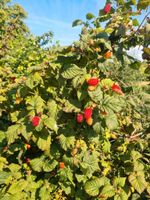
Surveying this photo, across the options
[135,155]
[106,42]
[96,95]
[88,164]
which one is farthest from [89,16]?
[135,155]

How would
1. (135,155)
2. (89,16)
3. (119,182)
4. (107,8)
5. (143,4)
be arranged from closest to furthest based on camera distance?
(143,4) < (107,8) < (89,16) < (119,182) < (135,155)

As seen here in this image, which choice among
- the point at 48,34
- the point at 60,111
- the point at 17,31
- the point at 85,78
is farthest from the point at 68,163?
the point at 17,31

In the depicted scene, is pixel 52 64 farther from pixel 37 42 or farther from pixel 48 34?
pixel 48 34

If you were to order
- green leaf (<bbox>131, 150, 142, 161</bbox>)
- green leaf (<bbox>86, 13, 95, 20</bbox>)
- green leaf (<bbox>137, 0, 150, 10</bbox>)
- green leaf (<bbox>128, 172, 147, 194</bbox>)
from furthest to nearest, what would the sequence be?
green leaf (<bbox>131, 150, 142, 161</bbox>)
green leaf (<bbox>128, 172, 147, 194</bbox>)
green leaf (<bbox>86, 13, 95, 20</bbox>)
green leaf (<bbox>137, 0, 150, 10</bbox>)

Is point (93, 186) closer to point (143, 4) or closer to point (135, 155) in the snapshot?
point (135, 155)

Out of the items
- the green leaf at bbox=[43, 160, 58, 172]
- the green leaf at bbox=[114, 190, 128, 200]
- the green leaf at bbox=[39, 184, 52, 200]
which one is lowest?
the green leaf at bbox=[114, 190, 128, 200]

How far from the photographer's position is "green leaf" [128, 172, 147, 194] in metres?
3.73

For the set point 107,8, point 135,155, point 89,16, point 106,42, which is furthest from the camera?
point 135,155

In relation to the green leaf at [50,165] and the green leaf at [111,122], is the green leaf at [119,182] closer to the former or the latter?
the green leaf at [50,165]

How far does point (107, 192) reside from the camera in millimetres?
3607

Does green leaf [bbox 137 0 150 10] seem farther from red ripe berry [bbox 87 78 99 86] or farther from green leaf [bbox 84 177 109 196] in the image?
green leaf [bbox 84 177 109 196]

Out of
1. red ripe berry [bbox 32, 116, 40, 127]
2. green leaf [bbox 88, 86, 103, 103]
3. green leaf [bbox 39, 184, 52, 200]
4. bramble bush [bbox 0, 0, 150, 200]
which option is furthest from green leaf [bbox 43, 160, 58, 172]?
green leaf [bbox 88, 86, 103, 103]

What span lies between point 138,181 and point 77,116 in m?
1.13

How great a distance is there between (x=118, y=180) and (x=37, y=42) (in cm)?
365
